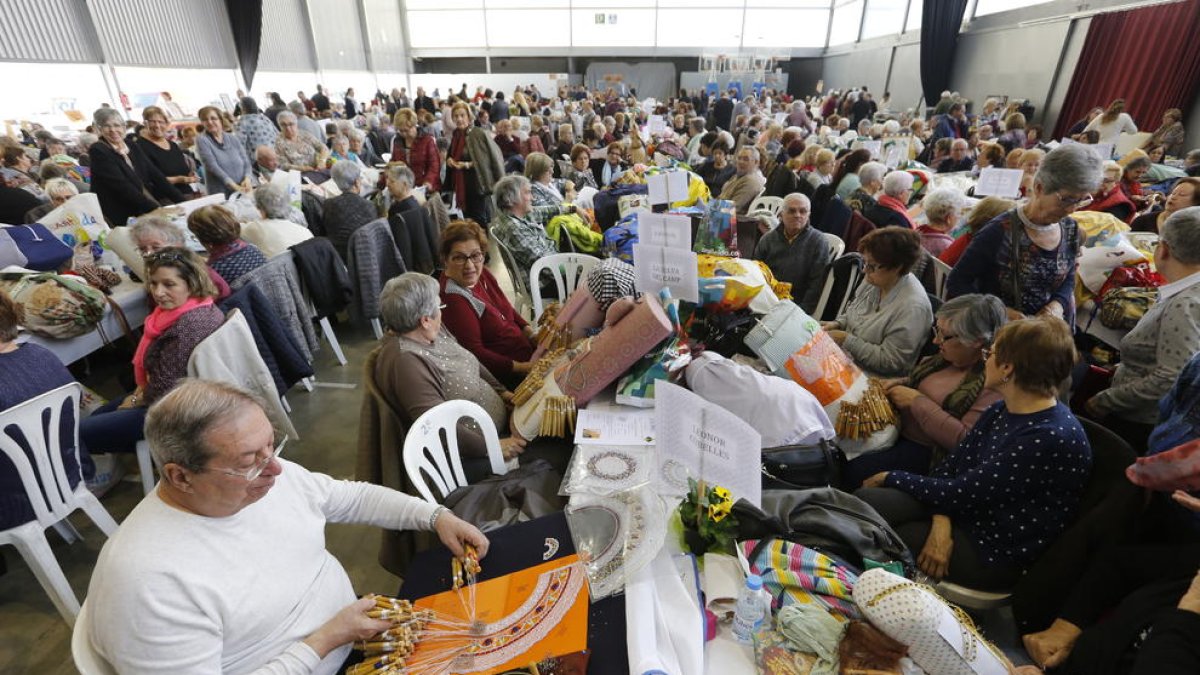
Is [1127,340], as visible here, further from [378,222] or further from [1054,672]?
[378,222]

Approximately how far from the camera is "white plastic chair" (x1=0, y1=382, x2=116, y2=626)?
1.75 m

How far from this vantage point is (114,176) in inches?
159

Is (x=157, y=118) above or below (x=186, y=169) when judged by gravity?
above

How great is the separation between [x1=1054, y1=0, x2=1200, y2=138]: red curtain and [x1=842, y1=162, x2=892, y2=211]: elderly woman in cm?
710

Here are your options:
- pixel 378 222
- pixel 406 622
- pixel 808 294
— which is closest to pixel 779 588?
pixel 406 622

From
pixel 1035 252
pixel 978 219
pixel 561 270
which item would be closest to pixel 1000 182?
pixel 978 219

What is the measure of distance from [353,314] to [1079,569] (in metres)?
4.20

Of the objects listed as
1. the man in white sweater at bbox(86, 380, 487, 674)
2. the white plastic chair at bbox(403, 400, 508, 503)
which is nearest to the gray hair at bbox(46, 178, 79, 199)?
→ the white plastic chair at bbox(403, 400, 508, 503)

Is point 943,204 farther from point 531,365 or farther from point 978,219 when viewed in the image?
point 531,365

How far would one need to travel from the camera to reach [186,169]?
4.80 metres

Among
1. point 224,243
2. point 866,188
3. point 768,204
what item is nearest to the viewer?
point 224,243

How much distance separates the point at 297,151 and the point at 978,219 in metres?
6.38

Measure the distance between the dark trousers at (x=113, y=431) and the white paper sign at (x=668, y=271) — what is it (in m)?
2.29

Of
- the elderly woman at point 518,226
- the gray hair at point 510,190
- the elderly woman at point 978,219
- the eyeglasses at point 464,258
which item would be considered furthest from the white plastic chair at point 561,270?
the elderly woman at point 978,219
